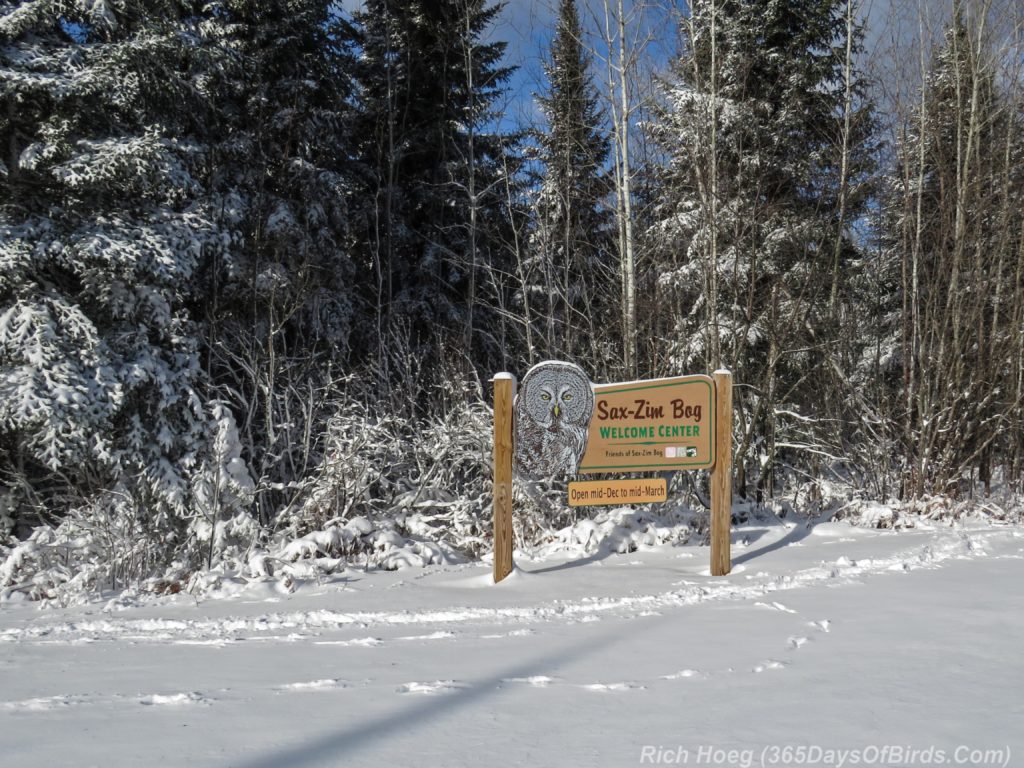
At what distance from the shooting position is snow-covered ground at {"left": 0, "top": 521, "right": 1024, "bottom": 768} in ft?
8.68

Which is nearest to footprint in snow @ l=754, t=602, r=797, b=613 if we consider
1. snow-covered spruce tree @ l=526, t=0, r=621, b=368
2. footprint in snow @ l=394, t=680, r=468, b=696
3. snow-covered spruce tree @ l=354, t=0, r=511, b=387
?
footprint in snow @ l=394, t=680, r=468, b=696

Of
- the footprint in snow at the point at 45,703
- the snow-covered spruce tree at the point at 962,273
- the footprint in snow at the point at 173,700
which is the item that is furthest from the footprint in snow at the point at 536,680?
the snow-covered spruce tree at the point at 962,273

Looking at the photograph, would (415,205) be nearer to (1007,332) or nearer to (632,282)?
(632,282)

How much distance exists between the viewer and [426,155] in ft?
59.9

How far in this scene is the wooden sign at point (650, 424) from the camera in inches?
271

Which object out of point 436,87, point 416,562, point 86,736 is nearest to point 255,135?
point 436,87

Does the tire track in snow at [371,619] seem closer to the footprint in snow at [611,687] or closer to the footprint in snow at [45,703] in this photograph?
the footprint in snow at [45,703]

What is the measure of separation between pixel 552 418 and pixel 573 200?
1073 cm

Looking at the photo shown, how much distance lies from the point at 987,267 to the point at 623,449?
904 centimetres

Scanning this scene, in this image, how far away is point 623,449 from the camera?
6.89 m

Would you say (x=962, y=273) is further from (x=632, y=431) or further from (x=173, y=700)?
(x=173, y=700)

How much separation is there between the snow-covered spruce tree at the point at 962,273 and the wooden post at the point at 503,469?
22.5 ft

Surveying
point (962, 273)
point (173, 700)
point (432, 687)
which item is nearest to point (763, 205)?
point (962, 273)

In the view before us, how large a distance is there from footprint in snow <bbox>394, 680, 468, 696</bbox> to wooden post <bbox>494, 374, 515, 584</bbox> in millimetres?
2950
